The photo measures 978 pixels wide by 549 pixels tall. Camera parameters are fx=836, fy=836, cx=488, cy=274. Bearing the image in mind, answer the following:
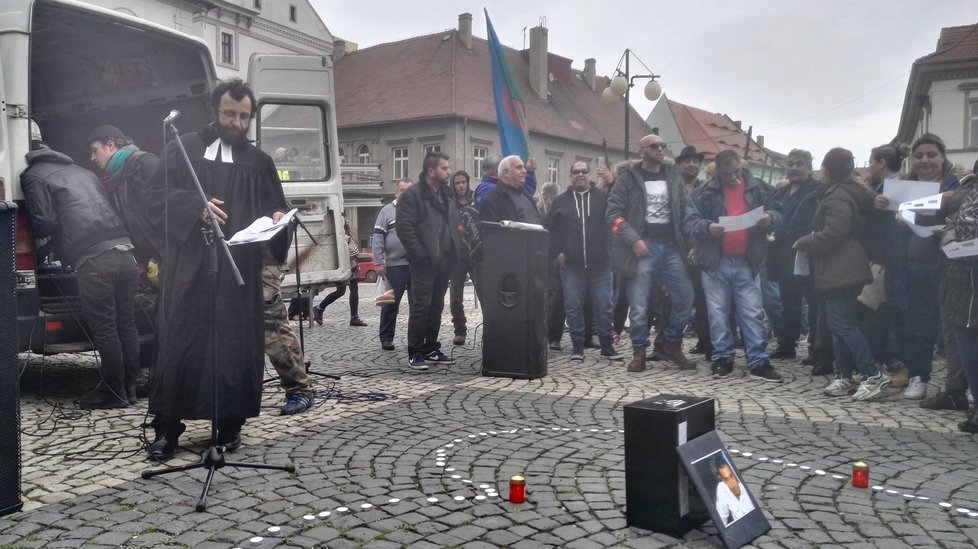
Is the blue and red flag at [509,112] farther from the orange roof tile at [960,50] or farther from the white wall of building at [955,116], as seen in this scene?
the orange roof tile at [960,50]

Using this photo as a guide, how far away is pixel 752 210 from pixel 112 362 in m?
5.24

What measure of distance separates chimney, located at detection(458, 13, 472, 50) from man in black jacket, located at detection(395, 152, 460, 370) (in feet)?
129

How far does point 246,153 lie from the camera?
4852mm

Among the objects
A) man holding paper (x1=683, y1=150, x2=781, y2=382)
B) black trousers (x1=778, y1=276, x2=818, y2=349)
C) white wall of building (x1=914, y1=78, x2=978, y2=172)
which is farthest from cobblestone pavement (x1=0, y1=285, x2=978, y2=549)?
white wall of building (x1=914, y1=78, x2=978, y2=172)

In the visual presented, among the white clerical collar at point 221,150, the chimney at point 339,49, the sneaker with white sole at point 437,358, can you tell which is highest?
the chimney at point 339,49

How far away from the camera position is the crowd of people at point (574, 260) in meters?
4.58

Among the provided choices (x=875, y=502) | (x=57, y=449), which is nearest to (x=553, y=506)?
(x=875, y=502)

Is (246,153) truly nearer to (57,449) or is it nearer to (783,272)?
(57,449)

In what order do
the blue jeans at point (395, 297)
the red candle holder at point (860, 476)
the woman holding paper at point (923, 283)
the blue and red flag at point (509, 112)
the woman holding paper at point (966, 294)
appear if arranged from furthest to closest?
the blue and red flag at point (509, 112) < the blue jeans at point (395, 297) < the woman holding paper at point (923, 283) < the woman holding paper at point (966, 294) < the red candle holder at point (860, 476)

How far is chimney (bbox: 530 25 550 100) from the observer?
47.1 metres

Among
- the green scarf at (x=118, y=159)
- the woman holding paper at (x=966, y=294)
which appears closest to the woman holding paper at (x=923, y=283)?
the woman holding paper at (x=966, y=294)

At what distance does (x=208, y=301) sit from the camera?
14.9 ft

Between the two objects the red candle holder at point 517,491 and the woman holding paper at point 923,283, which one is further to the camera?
the woman holding paper at point 923,283

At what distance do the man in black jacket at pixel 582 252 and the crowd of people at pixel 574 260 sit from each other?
2 centimetres
